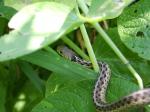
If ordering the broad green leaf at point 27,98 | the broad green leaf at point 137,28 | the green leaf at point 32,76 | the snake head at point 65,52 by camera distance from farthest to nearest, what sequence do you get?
the broad green leaf at point 27,98, the green leaf at point 32,76, the snake head at point 65,52, the broad green leaf at point 137,28

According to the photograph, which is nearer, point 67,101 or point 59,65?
point 67,101

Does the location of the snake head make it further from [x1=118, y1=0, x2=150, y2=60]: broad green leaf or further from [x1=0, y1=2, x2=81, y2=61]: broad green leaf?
[x1=0, y1=2, x2=81, y2=61]: broad green leaf

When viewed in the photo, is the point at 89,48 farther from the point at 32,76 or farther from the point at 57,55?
the point at 32,76

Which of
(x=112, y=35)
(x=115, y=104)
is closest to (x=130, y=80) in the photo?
(x=115, y=104)

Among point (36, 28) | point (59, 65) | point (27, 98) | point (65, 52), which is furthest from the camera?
point (27, 98)

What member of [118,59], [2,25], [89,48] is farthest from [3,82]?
[89,48]

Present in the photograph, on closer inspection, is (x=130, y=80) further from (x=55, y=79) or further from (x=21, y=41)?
(x=21, y=41)

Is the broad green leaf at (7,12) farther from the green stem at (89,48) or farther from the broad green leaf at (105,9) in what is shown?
the broad green leaf at (105,9)

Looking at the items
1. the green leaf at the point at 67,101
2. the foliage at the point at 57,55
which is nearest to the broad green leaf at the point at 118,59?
the foliage at the point at 57,55

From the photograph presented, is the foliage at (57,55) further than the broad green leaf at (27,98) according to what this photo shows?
No
